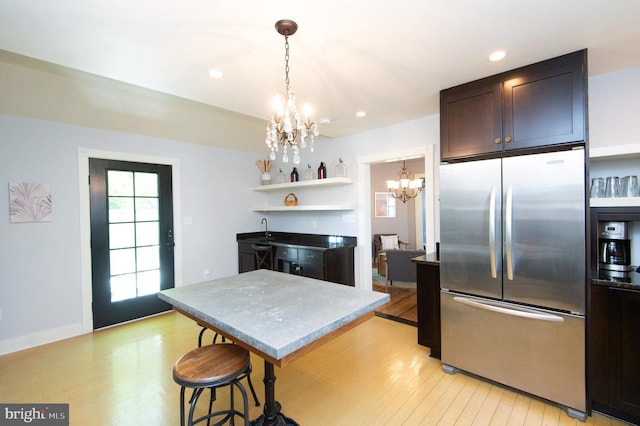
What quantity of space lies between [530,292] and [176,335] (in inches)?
138

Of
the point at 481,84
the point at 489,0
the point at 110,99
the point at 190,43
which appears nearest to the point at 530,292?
the point at 481,84

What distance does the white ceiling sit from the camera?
150cm

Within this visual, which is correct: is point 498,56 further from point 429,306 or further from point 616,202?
point 429,306

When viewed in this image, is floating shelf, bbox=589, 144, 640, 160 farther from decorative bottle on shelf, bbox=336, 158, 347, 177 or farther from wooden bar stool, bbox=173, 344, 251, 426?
wooden bar stool, bbox=173, 344, 251, 426

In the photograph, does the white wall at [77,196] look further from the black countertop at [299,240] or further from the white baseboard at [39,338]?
the black countertop at [299,240]

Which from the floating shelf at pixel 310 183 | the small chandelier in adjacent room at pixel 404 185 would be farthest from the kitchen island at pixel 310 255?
the small chandelier in adjacent room at pixel 404 185

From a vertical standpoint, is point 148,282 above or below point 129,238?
below

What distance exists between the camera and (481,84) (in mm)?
2309

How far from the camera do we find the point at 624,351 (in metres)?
1.82

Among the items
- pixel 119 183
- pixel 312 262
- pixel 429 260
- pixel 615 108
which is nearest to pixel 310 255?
pixel 312 262

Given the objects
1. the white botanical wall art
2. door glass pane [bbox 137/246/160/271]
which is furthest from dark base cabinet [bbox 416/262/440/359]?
the white botanical wall art

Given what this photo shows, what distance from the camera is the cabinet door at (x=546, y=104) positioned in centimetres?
192

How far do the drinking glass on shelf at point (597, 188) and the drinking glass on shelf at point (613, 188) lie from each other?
24 mm

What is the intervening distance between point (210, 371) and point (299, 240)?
3235mm
